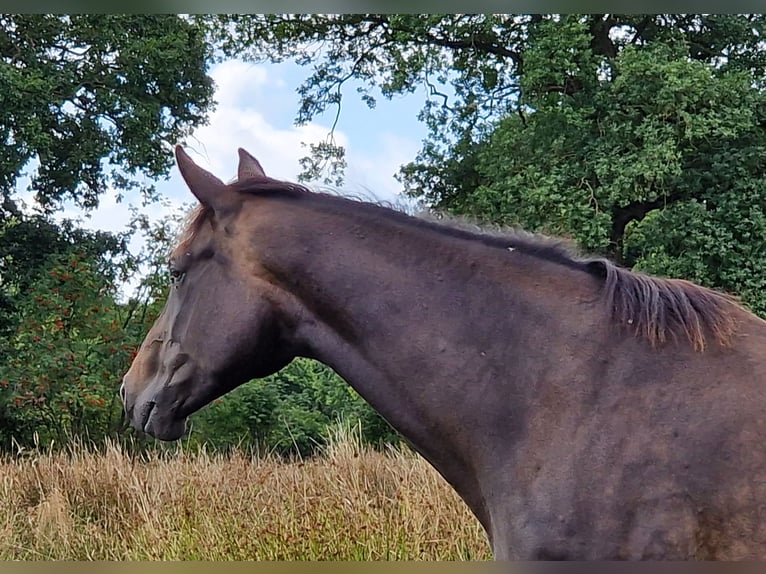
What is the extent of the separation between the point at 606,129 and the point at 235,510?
6307mm

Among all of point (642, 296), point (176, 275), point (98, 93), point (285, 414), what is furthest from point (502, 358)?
point (98, 93)

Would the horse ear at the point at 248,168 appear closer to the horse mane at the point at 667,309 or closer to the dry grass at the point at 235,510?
the horse mane at the point at 667,309

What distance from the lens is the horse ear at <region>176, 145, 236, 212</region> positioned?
6.24 ft

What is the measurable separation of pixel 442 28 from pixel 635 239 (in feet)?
13.2

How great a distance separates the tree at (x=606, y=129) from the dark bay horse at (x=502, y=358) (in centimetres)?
618

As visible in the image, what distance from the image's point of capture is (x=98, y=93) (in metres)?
9.23

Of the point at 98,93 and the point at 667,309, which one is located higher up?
the point at 98,93

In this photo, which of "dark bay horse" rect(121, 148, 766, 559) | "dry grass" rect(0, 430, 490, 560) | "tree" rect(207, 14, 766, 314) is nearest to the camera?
"dark bay horse" rect(121, 148, 766, 559)

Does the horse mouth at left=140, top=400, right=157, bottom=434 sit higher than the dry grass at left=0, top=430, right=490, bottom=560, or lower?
higher

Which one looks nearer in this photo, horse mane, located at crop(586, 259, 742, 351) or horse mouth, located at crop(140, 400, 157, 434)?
horse mane, located at crop(586, 259, 742, 351)

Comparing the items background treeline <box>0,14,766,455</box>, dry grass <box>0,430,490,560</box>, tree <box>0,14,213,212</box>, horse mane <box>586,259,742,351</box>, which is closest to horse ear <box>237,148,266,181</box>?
horse mane <box>586,259,742,351</box>

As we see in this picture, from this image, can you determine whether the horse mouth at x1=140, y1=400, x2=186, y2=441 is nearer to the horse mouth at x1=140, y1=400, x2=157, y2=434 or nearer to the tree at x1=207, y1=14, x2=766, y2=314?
the horse mouth at x1=140, y1=400, x2=157, y2=434

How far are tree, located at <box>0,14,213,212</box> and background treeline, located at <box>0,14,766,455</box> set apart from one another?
0.03 meters

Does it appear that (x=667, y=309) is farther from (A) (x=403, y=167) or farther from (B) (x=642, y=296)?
(A) (x=403, y=167)
